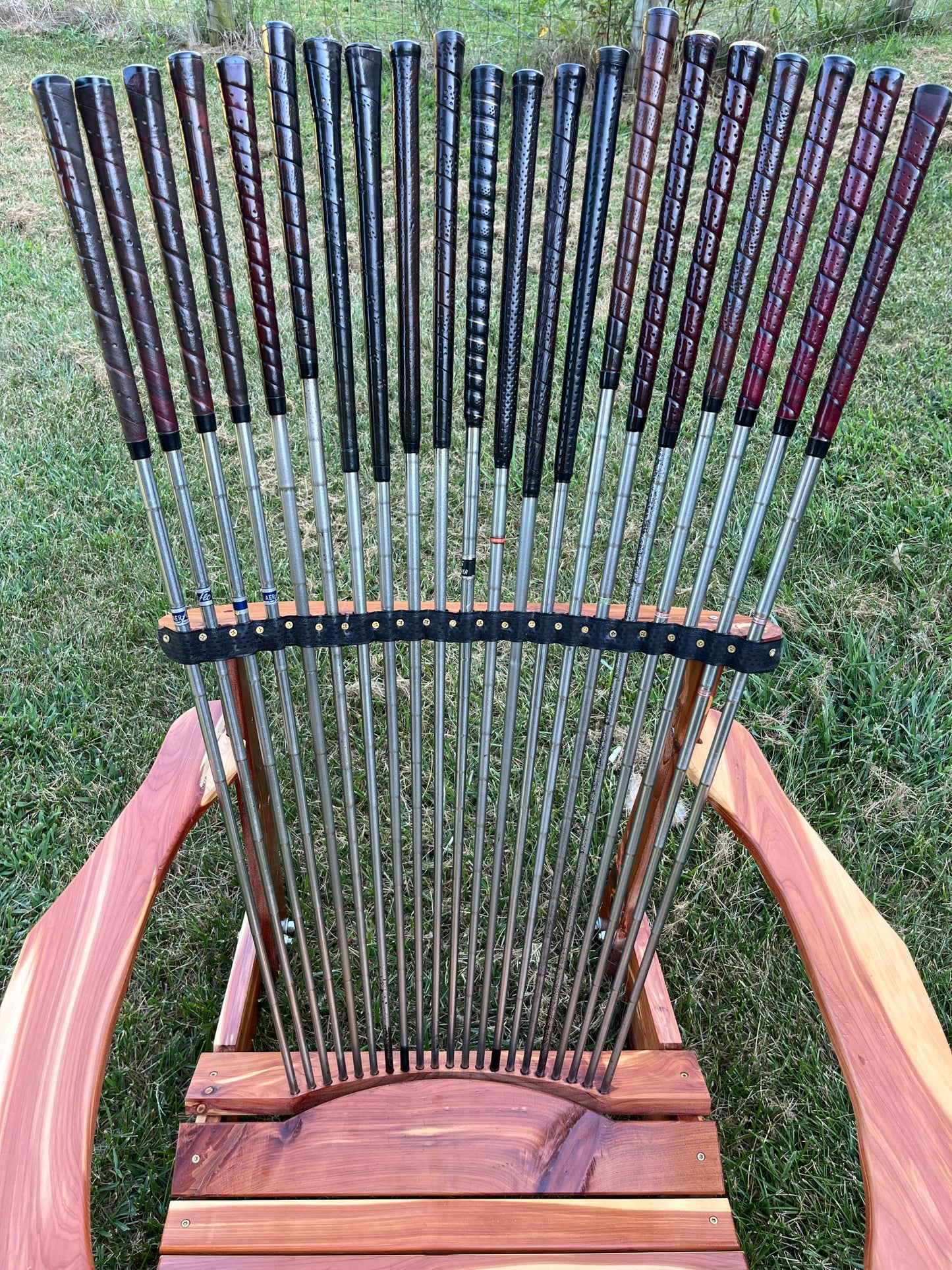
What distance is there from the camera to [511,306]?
1.01 metres

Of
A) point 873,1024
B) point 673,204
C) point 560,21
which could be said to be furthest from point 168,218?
point 560,21

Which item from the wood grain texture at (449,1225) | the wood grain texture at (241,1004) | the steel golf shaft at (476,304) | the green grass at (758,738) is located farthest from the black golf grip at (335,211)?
the green grass at (758,738)

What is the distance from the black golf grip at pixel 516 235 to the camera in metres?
0.90

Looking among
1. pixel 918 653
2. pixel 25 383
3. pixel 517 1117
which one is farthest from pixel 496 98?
pixel 25 383

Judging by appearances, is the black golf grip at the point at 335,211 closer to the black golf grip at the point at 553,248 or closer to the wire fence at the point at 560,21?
the black golf grip at the point at 553,248

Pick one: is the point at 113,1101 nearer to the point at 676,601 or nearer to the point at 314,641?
the point at 314,641

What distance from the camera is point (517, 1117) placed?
141 cm

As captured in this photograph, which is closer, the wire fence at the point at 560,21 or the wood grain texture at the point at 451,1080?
the wood grain texture at the point at 451,1080

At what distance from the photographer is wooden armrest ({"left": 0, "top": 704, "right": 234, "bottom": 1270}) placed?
0.92m

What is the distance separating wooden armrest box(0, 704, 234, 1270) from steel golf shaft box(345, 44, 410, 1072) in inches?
13.1

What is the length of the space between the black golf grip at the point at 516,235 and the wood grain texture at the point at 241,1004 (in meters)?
1.00

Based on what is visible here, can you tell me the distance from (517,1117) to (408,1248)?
0.79ft

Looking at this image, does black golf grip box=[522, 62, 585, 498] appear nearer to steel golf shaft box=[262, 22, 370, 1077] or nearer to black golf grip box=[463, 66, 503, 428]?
black golf grip box=[463, 66, 503, 428]

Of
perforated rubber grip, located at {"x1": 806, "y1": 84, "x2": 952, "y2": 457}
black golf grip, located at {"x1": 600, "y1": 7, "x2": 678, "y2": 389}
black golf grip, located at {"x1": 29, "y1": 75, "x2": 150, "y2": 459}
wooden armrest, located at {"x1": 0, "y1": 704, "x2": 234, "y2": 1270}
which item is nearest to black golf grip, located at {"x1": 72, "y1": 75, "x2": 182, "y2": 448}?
black golf grip, located at {"x1": 29, "y1": 75, "x2": 150, "y2": 459}
